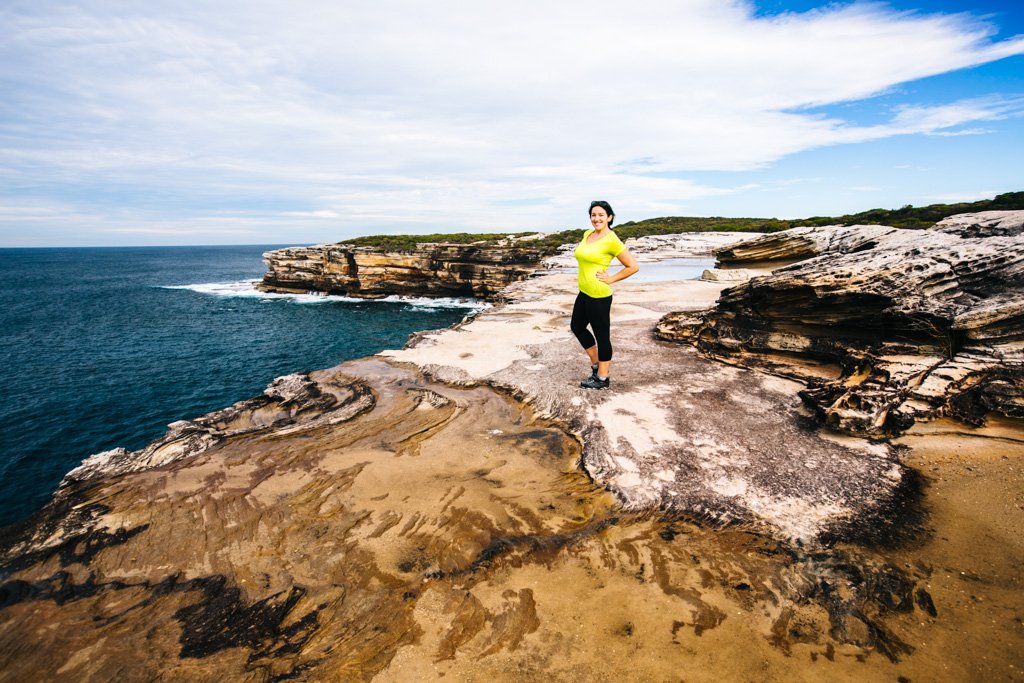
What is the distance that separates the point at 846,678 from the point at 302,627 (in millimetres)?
3615

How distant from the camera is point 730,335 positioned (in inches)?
373

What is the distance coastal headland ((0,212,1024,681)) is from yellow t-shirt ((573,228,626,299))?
1821 mm

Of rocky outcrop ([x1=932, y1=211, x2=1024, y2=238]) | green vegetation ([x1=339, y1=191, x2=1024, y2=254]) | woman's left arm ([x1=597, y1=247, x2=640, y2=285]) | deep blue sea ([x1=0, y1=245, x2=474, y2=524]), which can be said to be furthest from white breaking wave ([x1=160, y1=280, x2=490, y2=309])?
woman's left arm ([x1=597, y1=247, x2=640, y2=285])

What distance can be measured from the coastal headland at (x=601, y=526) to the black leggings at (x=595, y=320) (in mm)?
887

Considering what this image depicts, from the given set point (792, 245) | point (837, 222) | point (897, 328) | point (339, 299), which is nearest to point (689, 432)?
point (897, 328)

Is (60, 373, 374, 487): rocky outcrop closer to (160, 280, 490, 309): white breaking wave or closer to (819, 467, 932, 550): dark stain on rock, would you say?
(819, 467, 932, 550): dark stain on rock

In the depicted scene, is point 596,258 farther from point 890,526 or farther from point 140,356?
point 140,356

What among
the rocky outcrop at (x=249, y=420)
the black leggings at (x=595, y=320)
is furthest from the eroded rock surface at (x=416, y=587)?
the black leggings at (x=595, y=320)

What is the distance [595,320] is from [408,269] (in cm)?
4725

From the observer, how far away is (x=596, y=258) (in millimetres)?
6820

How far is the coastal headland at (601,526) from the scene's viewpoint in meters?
2.99

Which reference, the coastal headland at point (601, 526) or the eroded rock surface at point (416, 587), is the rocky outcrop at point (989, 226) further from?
the eroded rock surface at point (416, 587)

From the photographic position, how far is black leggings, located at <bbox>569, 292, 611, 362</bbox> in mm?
7184

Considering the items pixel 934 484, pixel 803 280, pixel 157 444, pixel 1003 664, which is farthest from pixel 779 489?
pixel 157 444
